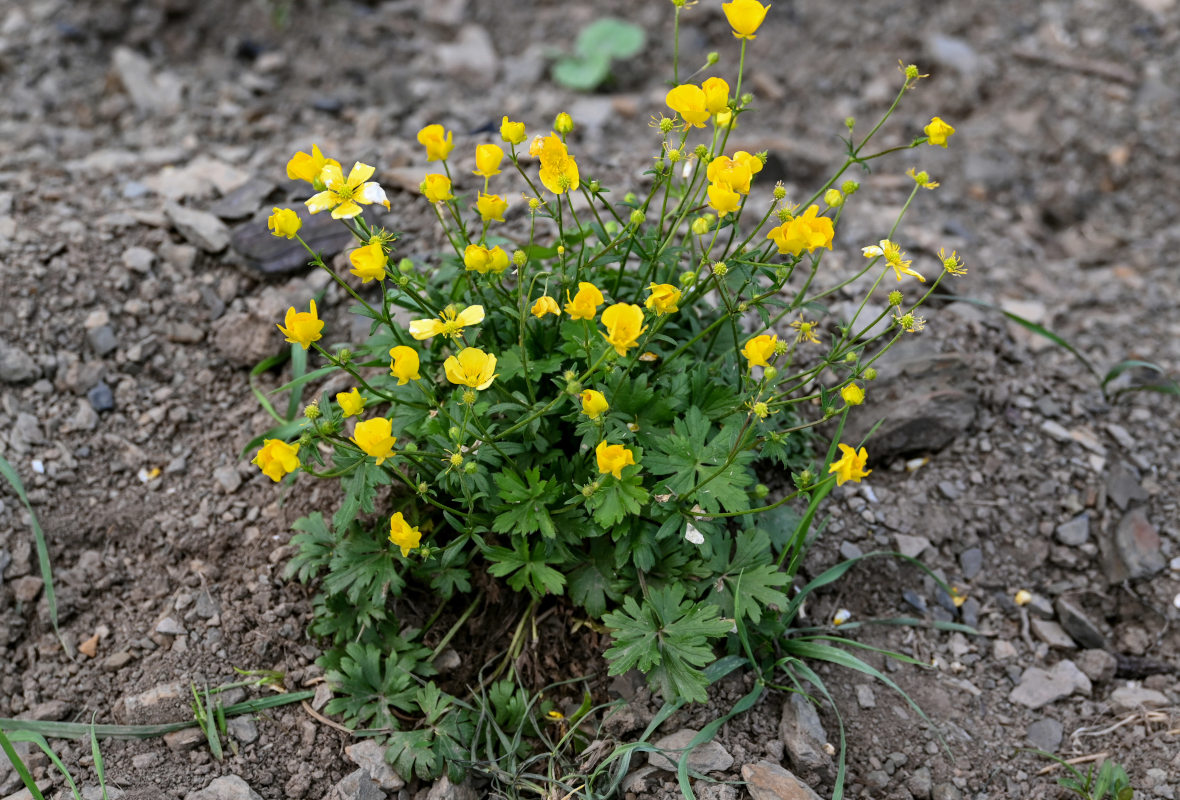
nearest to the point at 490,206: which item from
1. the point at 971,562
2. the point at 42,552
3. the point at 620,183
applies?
the point at 620,183

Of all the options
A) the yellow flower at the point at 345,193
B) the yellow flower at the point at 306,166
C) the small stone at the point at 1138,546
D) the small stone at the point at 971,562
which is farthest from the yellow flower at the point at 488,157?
the small stone at the point at 1138,546

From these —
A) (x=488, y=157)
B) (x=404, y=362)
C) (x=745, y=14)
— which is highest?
(x=745, y=14)

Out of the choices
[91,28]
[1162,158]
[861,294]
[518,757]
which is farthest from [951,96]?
[91,28]

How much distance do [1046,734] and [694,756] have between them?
1.06m

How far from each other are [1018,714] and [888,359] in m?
1.26

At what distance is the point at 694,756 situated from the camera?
2.45 meters

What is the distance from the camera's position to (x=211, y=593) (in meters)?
2.80

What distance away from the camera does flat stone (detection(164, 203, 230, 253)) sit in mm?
A: 3576

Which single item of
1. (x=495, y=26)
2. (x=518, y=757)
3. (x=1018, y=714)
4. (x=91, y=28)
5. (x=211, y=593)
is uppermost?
(x=91, y=28)

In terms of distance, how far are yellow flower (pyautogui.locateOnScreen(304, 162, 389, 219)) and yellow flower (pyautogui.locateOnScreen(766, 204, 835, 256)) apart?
3.09 ft

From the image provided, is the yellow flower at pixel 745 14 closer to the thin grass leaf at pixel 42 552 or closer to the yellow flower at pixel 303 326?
the yellow flower at pixel 303 326

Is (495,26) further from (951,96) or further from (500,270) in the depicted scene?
(500,270)

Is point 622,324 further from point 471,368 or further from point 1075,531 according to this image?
point 1075,531

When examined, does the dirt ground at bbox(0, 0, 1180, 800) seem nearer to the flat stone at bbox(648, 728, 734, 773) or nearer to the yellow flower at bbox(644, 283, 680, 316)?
the flat stone at bbox(648, 728, 734, 773)
